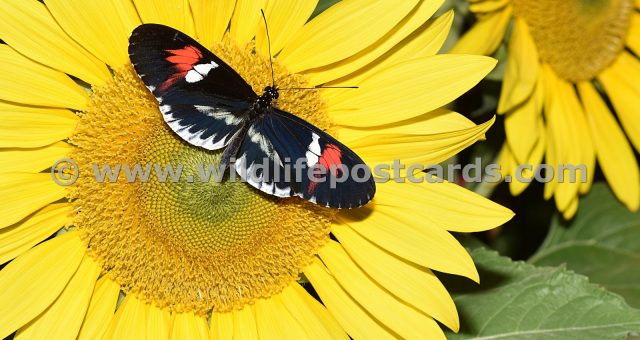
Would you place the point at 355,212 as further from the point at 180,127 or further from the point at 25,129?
the point at 25,129

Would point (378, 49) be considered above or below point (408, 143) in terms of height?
above

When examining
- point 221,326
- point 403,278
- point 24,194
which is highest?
point 24,194

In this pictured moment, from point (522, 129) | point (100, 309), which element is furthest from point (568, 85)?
point (100, 309)

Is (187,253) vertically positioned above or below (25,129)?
below

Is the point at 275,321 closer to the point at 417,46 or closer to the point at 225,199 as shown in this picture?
the point at 225,199

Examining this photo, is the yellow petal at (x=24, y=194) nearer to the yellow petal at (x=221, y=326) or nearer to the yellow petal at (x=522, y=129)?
the yellow petal at (x=221, y=326)

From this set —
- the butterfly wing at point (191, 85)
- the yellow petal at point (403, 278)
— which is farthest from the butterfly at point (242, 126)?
the yellow petal at point (403, 278)

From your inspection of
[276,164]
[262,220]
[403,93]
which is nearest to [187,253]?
[262,220]

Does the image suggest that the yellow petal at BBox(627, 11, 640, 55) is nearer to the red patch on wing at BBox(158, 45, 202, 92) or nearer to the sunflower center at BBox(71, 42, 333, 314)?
the sunflower center at BBox(71, 42, 333, 314)
